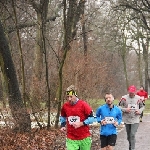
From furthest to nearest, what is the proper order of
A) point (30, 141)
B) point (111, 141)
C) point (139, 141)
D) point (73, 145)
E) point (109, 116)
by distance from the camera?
point (139, 141) < point (30, 141) < point (111, 141) < point (109, 116) < point (73, 145)

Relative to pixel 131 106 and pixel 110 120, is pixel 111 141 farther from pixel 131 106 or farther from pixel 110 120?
pixel 131 106

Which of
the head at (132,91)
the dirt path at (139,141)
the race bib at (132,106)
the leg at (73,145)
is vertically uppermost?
the head at (132,91)

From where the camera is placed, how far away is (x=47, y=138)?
12.0 metres

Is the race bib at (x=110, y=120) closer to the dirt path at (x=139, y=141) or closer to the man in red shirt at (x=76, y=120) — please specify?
the man in red shirt at (x=76, y=120)

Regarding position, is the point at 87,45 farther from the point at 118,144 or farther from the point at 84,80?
the point at 118,144

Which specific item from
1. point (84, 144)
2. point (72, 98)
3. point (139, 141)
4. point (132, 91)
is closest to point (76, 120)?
point (72, 98)

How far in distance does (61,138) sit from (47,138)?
1.33 m

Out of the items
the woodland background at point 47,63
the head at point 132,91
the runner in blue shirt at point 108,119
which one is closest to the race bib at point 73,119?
the runner in blue shirt at point 108,119

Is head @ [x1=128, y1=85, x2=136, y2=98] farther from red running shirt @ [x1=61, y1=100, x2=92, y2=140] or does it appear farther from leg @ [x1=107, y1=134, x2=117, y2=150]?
red running shirt @ [x1=61, y1=100, x2=92, y2=140]

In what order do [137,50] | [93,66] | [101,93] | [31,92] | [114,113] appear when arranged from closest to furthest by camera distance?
[114,113] → [31,92] → [93,66] → [101,93] → [137,50]

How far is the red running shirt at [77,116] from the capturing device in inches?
299

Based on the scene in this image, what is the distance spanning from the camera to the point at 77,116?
7.60 m

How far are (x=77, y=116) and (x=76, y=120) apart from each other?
76mm

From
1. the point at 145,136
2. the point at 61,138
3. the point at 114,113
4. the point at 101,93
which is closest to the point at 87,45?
the point at 101,93
